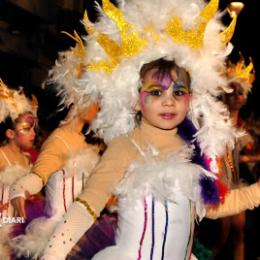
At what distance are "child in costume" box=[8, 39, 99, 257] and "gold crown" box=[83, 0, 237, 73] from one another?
815 millimetres

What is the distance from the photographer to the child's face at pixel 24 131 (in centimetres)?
544

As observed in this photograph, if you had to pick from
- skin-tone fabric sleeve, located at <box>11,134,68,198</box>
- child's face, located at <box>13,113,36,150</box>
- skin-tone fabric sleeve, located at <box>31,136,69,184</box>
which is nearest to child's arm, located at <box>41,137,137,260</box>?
skin-tone fabric sleeve, located at <box>11,134,68,198</box>

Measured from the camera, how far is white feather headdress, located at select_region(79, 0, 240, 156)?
118 inches

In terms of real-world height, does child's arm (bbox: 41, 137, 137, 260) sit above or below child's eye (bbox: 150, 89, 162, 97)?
below

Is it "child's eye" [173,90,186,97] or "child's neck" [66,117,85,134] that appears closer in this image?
"child's eye" [173,90,186,97]

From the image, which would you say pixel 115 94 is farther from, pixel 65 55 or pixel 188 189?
pixel 65 55

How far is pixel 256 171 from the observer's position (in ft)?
27.6

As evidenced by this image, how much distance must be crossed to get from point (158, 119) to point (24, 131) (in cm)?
269

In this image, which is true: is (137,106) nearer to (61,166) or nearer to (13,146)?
(61,166)

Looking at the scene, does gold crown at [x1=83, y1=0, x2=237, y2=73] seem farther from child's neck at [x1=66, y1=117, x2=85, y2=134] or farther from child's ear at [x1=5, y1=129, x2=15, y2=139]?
child's ear at [x1=5, y1=129, x2=15, y2=139]

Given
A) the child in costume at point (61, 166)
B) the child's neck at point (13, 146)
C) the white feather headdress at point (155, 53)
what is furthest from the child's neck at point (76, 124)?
the white feather headdress at point (155, 53)

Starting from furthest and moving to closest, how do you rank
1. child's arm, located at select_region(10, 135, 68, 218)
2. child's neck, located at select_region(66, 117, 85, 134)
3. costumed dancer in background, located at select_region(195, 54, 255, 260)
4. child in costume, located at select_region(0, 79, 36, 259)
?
costumed dancer in background, located at select_region(195, 54, 255, 260)
child in costume, located at select_region(0, 79, 36, 259)
child's neck, located at select_region(66, 117, 85, 134)
child's arm, located at select_region(10, 135, 68, 218)

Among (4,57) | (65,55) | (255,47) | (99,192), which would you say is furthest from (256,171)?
(255,47)

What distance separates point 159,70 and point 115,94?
259 mm
